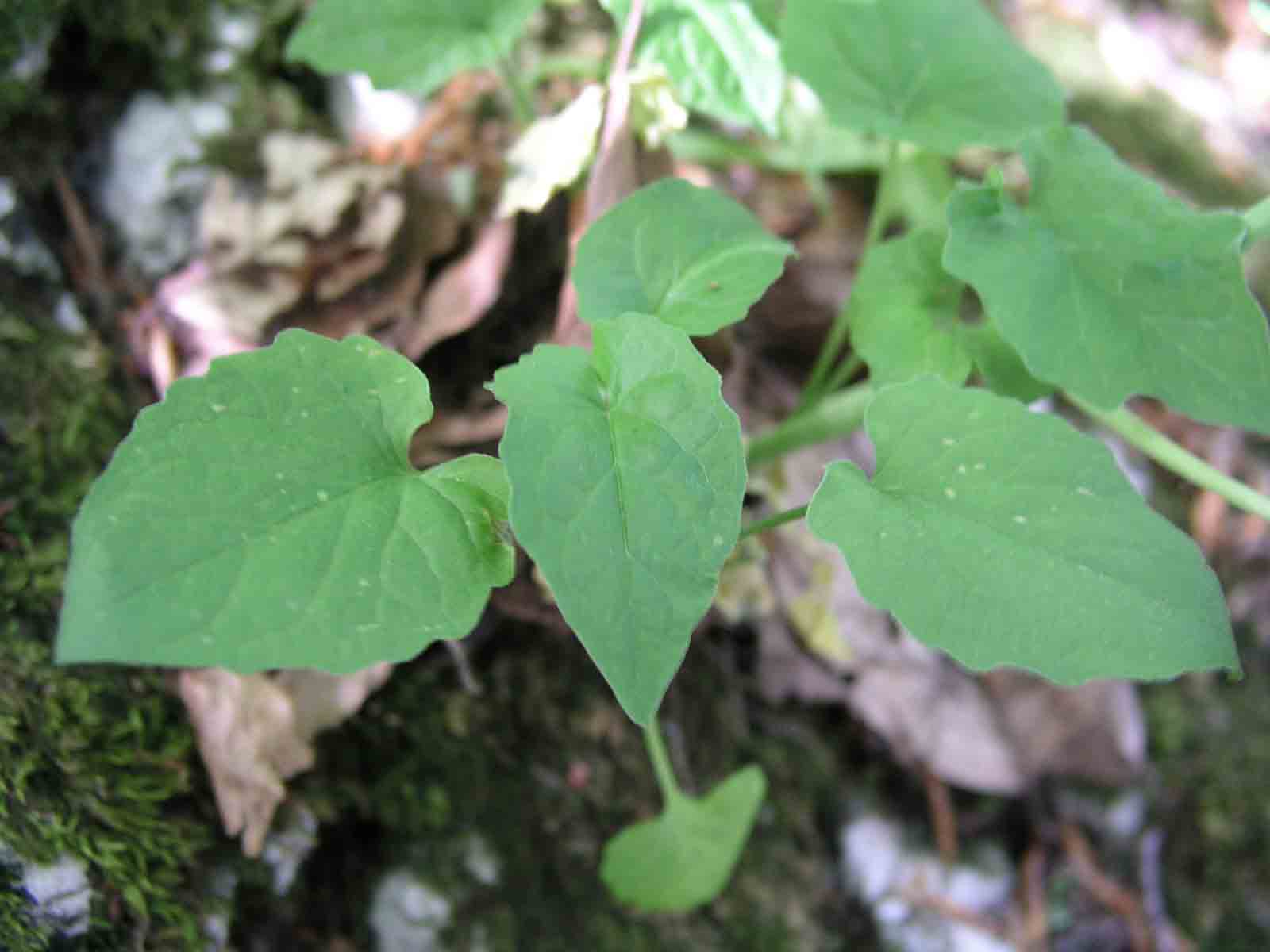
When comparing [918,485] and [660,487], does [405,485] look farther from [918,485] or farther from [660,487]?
[918,485]

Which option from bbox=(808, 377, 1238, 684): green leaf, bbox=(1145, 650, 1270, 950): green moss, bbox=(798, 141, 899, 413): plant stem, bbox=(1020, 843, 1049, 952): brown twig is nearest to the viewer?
bbox=(808, 377, 1238, 684): green leaf

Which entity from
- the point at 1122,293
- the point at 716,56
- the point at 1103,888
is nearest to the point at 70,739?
the point at 716,56

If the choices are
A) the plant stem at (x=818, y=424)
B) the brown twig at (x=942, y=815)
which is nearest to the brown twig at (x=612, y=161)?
the plant stem at (x=818, y=424)

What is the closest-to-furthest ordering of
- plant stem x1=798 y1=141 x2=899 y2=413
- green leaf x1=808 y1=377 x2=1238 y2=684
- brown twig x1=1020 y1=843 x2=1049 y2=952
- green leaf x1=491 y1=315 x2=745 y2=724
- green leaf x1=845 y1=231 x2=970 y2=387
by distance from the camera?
1. green leaf x1=491 y1=315 x2=745 y2=724
2. green leaf x1=808 y1=377 x2=1238 y2=684
3. green leaf x1=845 y1=231 x2=970 y2=387
4. plant stem x1=798 y1=141 x2=899 y2=413
5. brown twig x1=1020 y1=843 x2=1049 y2=952

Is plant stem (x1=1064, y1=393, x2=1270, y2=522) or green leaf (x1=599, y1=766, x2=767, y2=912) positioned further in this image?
green leaf (x1=599, y1=766, x2=767, y2=912)

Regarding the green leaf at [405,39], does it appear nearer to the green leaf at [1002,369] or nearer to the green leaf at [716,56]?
the green leaf at [716,56]

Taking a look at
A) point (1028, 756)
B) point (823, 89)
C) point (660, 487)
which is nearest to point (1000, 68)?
point (823, 89)

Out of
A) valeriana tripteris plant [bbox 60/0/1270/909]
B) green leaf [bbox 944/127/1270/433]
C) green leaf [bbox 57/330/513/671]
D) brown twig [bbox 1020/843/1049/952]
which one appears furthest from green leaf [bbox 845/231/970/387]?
brown twig [bbox 1020/843/1049/952]

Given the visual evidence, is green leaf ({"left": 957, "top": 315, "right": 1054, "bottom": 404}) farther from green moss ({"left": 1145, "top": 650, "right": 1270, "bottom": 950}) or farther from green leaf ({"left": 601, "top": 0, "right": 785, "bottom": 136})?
green moss ({"left": 1145, "top": 650, "right": 1270, "bottom": 950})
